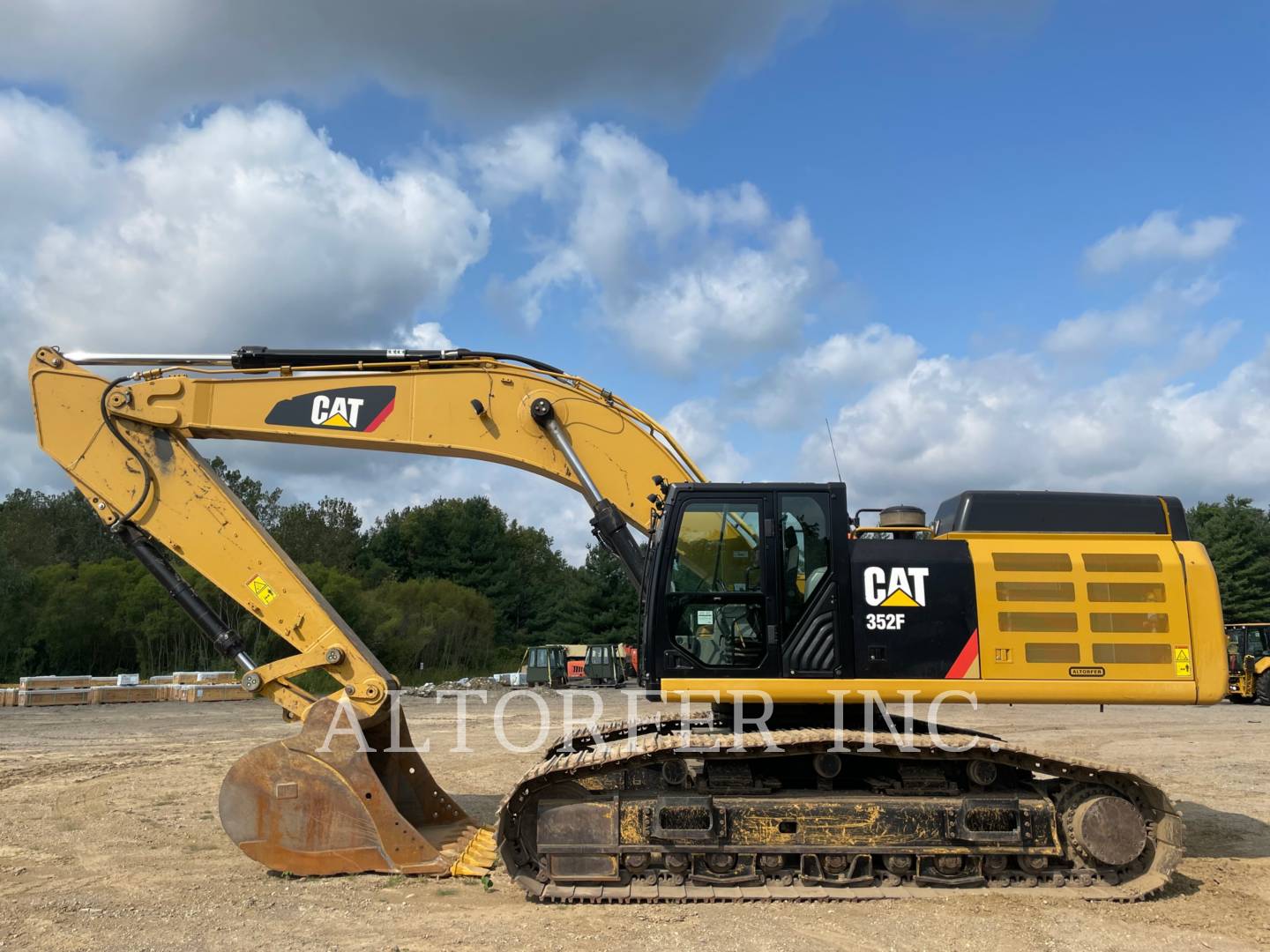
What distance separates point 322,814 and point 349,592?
119 ft

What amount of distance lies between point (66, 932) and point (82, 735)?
1390cm

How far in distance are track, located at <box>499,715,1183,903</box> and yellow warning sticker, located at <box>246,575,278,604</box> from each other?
2.70 m

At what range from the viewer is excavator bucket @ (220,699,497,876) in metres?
7.03

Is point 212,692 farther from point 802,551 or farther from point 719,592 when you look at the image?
point 802,551

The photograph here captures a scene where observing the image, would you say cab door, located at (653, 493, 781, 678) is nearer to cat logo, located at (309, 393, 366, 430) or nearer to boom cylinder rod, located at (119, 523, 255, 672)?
cat logo, located at (309, 393, 366, 430)

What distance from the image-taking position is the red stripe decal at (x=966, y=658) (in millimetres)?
6625

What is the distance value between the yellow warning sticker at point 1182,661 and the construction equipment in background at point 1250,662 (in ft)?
87.3

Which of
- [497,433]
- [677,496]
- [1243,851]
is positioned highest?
[497,433]

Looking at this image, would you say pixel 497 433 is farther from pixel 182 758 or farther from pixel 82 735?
pixel 82 735

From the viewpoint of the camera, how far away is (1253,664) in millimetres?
29391

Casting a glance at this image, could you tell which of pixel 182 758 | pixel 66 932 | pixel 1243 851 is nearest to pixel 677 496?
pixel 66 932

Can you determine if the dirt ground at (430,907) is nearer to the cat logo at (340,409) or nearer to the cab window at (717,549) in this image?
the cab window at (717,549)

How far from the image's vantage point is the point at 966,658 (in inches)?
262

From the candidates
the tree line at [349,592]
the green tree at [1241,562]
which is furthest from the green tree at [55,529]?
the green tree at [1241,562]
